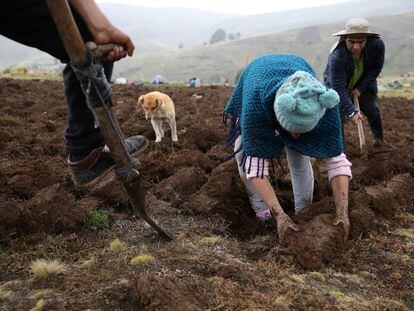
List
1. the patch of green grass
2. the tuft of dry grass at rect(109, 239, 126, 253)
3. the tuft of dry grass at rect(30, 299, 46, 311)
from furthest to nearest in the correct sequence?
the patch of green grass, the tuft of dry grass at rect(109, 239, 126, 253), the tuft of dry grass at rect(30, 299, 46, 311)

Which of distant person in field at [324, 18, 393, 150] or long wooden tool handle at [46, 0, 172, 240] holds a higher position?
long wooden tool handle at [46, 0, 172, 240]

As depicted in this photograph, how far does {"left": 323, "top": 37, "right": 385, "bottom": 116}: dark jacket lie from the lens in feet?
15.1

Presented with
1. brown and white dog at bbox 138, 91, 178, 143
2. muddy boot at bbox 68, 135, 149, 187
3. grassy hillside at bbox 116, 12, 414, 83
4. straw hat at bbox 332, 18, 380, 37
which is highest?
straw hat at bbox 332, 18, 380, 37

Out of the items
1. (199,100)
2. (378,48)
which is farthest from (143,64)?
(378,48)

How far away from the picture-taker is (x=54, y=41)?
2041 millimetres

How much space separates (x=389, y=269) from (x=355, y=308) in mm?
690

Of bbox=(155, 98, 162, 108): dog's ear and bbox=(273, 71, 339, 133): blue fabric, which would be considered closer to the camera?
bbox=(273, 71, 339, 133): blue fabric

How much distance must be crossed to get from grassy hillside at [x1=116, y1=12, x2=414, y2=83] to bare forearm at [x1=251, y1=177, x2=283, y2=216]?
7013cm

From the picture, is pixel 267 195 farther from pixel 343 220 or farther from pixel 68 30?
pixel 68 30

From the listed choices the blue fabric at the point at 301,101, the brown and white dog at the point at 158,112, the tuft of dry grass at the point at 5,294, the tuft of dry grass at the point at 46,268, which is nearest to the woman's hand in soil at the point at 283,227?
the blue fabric at the point at 301,101

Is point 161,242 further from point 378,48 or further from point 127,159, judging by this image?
point 378,48

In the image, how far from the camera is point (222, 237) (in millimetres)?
3008

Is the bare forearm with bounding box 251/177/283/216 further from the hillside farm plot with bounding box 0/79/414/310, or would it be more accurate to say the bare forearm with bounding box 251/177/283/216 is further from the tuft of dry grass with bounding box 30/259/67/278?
the tuft of dry grass with bounding box 30/259/67/278

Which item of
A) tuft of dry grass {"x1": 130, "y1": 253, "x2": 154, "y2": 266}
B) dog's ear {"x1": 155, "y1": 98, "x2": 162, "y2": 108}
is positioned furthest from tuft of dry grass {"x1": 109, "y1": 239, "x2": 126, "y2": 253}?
dog's ear {"x1": 155, "y1": 98, "x2": 162, "y2": 108}
